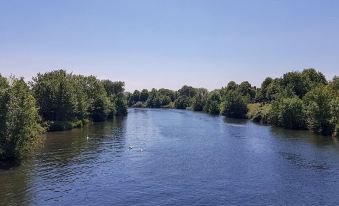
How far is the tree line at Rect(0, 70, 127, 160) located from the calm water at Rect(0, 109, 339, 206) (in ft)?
14.0

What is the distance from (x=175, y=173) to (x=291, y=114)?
72424mm

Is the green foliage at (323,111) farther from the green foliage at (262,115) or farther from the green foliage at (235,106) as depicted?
the green foliage at (235,106)

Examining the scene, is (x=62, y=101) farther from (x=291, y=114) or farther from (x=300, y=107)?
(x=300, y=107)

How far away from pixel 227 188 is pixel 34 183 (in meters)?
22.3

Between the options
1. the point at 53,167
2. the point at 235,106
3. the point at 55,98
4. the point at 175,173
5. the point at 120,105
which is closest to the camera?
the point at 175,173

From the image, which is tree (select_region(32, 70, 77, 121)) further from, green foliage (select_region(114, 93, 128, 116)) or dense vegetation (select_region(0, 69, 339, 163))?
green foliage (select_region(114, 93, 128, 116))

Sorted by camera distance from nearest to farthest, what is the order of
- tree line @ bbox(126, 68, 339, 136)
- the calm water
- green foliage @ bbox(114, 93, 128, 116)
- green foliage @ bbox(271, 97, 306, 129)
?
the calm water
tree line @ bbox(126, 68, 339, 136)
green foliage @ bbox(271, 97, 306, 129)
green foliage @ bbox(114, 93, 128, 116)

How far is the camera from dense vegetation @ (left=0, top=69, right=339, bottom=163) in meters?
55.4

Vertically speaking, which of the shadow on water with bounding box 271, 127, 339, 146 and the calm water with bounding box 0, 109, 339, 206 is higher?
the shadow on water with bounding box 271, 127, 339, 146

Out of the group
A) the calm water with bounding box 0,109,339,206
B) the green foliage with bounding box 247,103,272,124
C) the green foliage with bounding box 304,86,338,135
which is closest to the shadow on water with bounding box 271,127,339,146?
the calm water with bounding box 0,109,339,206

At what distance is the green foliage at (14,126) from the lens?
177 feet

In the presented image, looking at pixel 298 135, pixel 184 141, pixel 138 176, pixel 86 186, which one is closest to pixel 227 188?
pixel 138 176

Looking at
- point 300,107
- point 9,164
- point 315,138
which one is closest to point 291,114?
point 300,107

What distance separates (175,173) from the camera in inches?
2053
